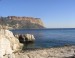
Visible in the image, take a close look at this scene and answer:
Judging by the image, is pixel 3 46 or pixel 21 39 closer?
pixel 3 46

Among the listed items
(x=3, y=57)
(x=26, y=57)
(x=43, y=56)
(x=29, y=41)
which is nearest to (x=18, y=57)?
(x=26, y=57)

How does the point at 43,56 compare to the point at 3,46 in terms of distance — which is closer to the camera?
the point at 3,46

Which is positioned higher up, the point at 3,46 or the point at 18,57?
the point at 3,46

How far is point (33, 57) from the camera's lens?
854 inches

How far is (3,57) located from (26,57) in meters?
4.61

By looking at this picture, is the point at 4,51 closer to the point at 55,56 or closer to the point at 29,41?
the point at 55,56

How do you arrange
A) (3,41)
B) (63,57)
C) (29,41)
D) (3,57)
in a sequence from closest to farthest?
(3,57) < (3,41) < (63,57) < (29,41)

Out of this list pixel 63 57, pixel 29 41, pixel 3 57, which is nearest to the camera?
pixel 3 57

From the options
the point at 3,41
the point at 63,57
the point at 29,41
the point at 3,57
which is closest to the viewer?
the point at 3,57

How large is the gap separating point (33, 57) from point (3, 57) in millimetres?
5073

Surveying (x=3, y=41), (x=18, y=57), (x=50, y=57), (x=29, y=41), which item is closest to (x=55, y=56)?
(x=50, y=57)

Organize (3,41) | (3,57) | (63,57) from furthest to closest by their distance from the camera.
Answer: (63,57)
(3,41)
(3,57)

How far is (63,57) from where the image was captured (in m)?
21.5

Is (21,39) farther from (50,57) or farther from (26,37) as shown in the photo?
(50,57)
